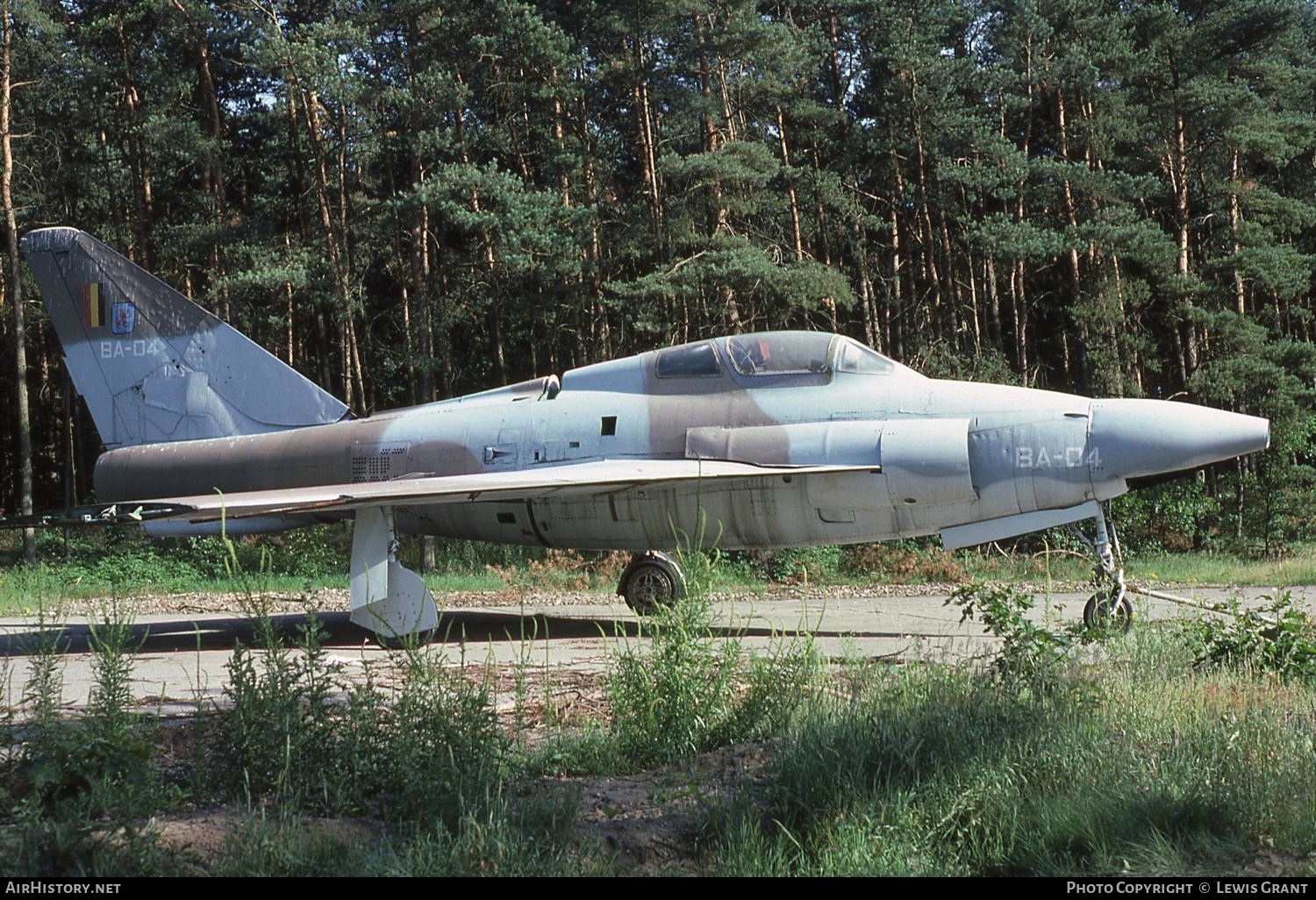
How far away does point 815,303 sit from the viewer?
2588 cm

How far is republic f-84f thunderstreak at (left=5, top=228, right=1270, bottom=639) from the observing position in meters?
9.66

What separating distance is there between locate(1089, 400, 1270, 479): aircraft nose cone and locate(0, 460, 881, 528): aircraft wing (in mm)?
2114

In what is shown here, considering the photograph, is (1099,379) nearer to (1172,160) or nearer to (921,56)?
(1172,160)

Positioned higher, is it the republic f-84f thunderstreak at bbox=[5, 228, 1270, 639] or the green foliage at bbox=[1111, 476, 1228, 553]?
the republic f-84f thunderstreak at bbox=[5, 228, 1270, 639]

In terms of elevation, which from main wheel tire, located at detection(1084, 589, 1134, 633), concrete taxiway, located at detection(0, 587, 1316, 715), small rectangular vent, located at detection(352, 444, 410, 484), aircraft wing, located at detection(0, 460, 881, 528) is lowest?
concrete taxiway, located at detection(0, 587, 1316, 715)

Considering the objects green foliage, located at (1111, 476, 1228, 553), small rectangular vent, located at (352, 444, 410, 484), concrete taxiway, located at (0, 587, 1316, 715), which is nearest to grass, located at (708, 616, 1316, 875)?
concrete taxiway, located at (0, 587, 1316, 715)

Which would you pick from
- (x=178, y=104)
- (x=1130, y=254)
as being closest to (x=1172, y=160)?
(x=1130, y=254)

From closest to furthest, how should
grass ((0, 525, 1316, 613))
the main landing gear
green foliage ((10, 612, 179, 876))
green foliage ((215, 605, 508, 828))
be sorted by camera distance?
green foliage ((10, 612, 179, 876)) → green foliage ((215, 605, 508, 828)) → the main landing gear → grass ((0, 525, 1316, 613))

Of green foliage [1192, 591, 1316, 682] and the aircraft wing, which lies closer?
green foliage [1192, 591, 1316, 682]

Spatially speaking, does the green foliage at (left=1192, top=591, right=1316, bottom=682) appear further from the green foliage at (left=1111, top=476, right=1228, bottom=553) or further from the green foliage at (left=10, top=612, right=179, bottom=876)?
the green foliage at (left=1111, top=476, right=1228, bottom=553)

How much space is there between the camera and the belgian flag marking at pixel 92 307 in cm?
1359


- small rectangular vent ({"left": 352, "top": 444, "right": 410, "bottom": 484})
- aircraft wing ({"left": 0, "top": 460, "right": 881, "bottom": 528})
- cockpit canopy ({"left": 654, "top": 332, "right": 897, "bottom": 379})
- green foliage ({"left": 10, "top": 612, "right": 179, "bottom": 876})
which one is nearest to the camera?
green foliage ({"left": 10, "top": 612, "right": 179, "bottom": 876})

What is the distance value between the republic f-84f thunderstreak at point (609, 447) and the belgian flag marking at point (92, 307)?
23mm

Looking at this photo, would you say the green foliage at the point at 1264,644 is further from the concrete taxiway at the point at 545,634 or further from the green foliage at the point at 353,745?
the green foliage at the point at 353,745
